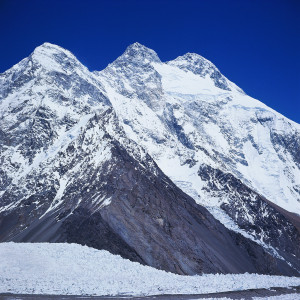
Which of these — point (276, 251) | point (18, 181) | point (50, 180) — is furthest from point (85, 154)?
point (276, 251)

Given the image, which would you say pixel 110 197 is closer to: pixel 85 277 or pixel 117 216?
pixel 117 216

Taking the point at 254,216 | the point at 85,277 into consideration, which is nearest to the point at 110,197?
the point at 85,277

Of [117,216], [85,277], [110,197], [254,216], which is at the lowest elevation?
[254,216]

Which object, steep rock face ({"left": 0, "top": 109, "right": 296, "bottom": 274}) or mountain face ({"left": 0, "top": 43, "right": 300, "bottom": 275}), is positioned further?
mountain face ({"left": 0, "top": 43, "right": 300, "bottom": 275})

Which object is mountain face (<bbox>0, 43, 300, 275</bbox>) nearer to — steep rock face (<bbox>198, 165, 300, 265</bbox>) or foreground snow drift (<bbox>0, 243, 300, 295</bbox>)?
steep rock face (<bbox>198, 165, 300, 265</bbox>)

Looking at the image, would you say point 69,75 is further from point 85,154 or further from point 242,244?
point 242,244

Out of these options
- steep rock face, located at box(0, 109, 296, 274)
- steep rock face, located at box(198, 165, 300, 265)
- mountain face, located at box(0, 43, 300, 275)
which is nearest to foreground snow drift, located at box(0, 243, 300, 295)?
steep rock face, located at box(0, 109, 296, 274)

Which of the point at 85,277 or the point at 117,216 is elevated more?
the point at 117,216

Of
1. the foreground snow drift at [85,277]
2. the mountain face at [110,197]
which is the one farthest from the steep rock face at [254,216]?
the foreground snow drift at [85,277]

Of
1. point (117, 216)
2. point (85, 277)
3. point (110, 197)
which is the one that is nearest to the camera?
point (85, 277)
